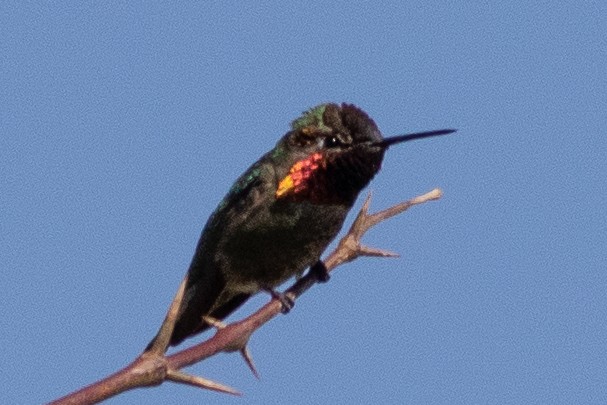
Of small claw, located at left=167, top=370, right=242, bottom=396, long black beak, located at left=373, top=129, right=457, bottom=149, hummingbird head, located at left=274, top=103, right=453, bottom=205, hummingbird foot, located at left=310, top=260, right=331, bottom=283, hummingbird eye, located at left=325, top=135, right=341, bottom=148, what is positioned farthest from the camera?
hummingbird eye, located at left=325, top=135, right=341, bottom=148

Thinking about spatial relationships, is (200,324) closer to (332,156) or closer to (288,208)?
(288,208)

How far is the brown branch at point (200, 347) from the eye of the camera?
284cm

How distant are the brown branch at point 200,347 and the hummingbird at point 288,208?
A: 1870 millimetres

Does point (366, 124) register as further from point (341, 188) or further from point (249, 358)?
point (249, 358)

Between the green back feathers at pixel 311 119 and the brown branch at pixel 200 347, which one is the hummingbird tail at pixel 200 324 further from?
the brown branch at pixel 200 347

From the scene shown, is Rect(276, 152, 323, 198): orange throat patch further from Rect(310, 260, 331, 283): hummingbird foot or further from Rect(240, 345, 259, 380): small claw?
Rect(240, 345, 259, 380): small claw

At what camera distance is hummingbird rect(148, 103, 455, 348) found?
6688mm

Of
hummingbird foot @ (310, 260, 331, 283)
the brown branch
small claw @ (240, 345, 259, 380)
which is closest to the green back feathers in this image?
hummingbird foot @ (310, 260, 331, 283)

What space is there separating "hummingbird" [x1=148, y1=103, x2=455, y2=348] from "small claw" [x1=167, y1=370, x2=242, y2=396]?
338 centimetres

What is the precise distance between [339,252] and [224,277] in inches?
98.0

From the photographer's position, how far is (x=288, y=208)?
6781 mm

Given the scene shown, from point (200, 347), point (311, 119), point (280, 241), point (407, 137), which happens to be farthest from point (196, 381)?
point (311, 119)

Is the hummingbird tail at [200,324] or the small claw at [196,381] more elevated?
the small claw at [196,381]

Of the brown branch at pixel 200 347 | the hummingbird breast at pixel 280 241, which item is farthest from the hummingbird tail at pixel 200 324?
the brown branch at pixel 200 347
